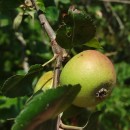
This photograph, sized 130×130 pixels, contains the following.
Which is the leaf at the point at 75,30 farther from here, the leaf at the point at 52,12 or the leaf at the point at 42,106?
the leaf at the point at 52,12

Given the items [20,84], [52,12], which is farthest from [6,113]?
[20,84]

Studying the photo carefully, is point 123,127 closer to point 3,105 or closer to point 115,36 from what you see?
point 3,105

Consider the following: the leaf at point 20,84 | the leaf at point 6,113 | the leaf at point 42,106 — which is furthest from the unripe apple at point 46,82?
the leaf at point 6,113

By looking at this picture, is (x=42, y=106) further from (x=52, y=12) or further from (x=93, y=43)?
(x=52, y=12)

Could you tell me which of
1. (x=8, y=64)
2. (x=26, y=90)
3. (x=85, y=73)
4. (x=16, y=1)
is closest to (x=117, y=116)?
(x=8, y=64)

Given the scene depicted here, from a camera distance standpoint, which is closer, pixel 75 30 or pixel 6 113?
pixel 75 30

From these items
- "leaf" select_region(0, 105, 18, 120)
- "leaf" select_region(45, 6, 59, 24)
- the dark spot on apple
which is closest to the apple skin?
the dark spot on apple

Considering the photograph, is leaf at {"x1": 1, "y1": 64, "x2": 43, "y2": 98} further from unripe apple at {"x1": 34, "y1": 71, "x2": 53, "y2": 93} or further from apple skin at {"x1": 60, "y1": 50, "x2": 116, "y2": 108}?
apple skin at {"x1": 60, "y1": 50, "x2": 116, "y2": 108}
